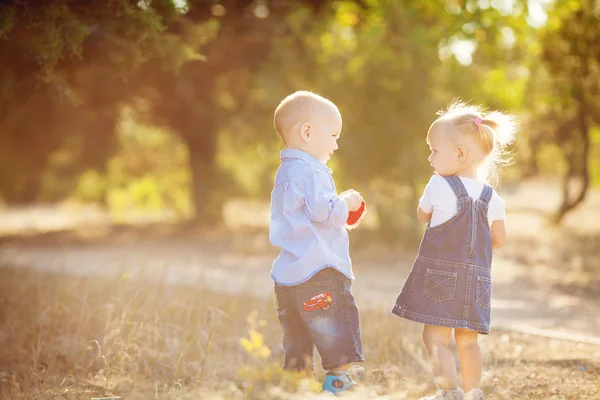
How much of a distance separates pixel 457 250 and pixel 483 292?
0.26 meters

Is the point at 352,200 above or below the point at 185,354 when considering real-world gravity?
above

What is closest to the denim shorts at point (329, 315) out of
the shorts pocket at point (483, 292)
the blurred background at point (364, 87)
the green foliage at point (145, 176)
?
the shorts pocket at point (483, 292)

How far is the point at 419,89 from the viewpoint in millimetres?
11117

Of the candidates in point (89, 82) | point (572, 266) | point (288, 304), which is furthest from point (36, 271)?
point (572, 266)

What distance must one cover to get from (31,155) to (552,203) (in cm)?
1433

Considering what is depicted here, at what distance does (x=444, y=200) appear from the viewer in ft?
12.9

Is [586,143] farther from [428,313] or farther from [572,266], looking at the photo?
[428,313]

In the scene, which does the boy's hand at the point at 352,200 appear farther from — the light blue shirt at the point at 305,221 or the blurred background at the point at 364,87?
the blurred background at the point at 364,87

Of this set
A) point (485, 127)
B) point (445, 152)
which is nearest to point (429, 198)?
point (445, 152)

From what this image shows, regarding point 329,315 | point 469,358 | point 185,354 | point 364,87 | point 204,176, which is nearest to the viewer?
point 329,315

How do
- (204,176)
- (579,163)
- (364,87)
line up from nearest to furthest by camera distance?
1. (364,87)
2. (579,163)
3. (204,176)

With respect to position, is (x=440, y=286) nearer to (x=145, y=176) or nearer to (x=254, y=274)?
(x=254, y=274)

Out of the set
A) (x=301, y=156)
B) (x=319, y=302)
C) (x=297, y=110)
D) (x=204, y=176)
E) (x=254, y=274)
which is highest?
(x=204, y=176)

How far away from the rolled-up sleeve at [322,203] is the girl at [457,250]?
52cm
